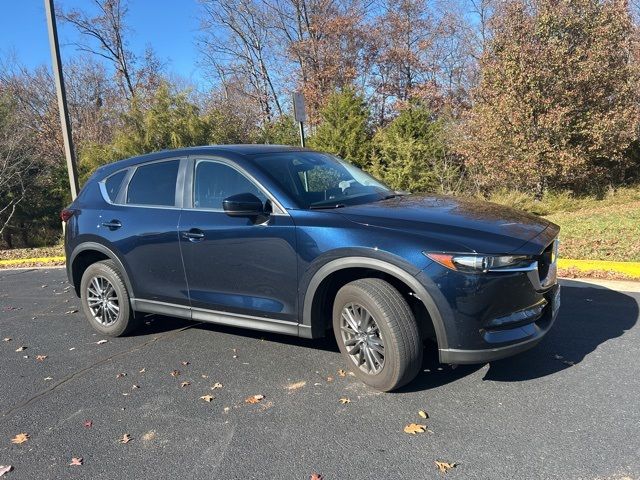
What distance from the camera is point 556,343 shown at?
425 cm

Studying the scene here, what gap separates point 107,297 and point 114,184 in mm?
1124

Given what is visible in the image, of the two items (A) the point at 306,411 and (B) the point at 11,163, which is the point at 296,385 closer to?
(A) the point at 306,411

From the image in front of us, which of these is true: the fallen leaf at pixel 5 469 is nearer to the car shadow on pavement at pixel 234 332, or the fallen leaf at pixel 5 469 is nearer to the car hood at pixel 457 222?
the car shadow on pavement at pixel 234 332

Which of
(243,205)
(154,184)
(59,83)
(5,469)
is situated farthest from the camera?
(59,83)

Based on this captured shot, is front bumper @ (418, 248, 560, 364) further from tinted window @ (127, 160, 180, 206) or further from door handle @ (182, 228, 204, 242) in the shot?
tinted window @ (127, 160, 180, 206)

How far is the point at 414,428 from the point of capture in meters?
3.13

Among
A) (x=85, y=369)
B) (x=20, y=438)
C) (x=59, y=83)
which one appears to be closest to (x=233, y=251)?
(x=85, y=369)

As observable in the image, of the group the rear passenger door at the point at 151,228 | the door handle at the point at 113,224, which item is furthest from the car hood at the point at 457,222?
the door handle at the point at 113,224

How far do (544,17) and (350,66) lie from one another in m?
13.5

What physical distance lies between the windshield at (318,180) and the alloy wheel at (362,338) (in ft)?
2.78

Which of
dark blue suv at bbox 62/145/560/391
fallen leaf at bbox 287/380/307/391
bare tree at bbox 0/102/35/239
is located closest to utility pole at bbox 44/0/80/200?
bare tree at bbox 0/102/35/239

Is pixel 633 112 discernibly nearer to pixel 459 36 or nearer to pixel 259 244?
pixel 259 244

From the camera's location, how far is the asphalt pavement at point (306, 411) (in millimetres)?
2830

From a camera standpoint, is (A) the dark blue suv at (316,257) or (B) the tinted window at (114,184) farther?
(B) the tinted window at (114,184)
